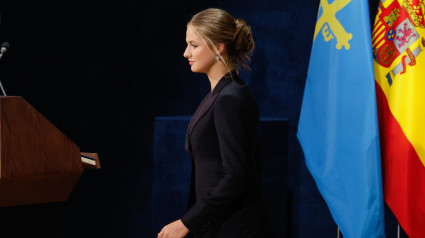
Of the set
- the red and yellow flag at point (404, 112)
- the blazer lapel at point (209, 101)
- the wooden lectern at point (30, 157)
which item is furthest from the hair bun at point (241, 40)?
the red and yellow flag at point (404, 112)

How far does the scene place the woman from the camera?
1.29 m

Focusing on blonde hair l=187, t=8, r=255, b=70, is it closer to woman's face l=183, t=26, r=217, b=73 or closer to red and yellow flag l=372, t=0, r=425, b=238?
woman's face l=183, t=26, r=217, b=73

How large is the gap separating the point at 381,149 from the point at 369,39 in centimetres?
48

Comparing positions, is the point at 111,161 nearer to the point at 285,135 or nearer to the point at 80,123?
the point at 80,123

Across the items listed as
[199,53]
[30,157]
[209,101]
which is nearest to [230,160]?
[209,101]

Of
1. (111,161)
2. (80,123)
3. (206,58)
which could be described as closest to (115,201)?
(111,161)

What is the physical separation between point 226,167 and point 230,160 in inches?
0.8

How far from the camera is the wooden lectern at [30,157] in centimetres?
166

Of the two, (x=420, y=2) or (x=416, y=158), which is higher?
(x=420, y=2)

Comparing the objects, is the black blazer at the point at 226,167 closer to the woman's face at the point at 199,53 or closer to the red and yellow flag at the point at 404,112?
the woman's face at the point at 199,53

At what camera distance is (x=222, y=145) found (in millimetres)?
1295

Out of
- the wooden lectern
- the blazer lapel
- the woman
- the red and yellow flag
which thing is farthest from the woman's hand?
the red and yellow flag

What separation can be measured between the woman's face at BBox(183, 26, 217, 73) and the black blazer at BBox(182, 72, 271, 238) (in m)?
0.08

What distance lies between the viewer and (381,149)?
2229 millimetres
